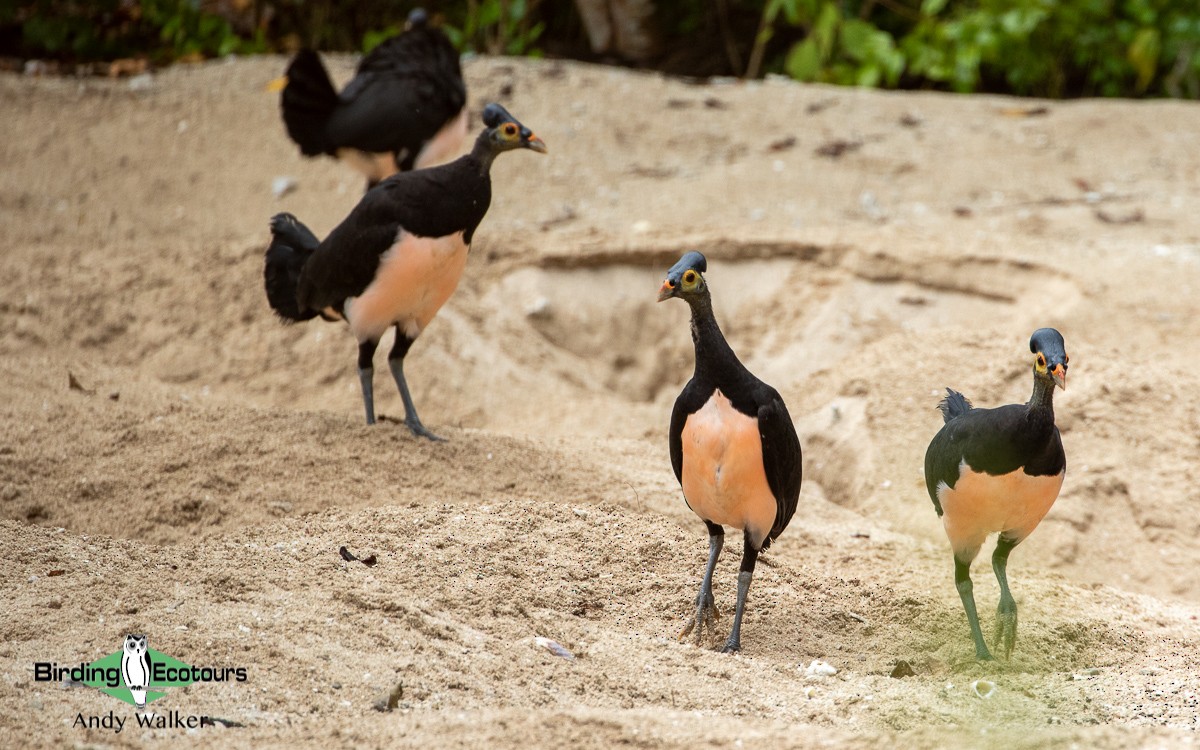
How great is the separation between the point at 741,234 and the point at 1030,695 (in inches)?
177

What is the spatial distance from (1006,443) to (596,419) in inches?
125

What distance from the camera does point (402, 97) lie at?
7.54 metres

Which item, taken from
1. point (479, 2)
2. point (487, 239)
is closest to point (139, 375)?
point (487, 239)

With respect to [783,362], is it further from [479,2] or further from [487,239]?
[479,2]

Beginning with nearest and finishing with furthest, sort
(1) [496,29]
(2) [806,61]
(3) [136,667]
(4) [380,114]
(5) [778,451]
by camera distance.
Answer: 1. (3) [136,667]
2. (5) [778,451]
3. (4) [380,114]
4. (2) [806,61]
5. (1) [496,29]

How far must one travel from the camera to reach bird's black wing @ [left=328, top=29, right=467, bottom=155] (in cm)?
750

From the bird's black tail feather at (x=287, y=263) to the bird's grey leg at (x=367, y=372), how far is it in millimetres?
402

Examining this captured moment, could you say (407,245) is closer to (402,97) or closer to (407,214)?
(407,214)

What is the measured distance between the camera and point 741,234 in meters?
8.04

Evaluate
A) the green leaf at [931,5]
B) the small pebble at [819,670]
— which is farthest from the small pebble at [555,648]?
the green leaf at [931,5]

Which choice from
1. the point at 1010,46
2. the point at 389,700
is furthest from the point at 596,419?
the point at 1010,46

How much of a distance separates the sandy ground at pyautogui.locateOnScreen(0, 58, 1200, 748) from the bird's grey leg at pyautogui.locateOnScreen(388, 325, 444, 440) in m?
0.13

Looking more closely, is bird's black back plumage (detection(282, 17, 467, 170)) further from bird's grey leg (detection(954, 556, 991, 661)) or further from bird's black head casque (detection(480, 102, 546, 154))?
bird's grey leg (detection(954, 556, 991, 661))

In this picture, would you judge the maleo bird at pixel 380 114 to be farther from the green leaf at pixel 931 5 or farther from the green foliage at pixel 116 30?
the green leaf at pixel 931 5
